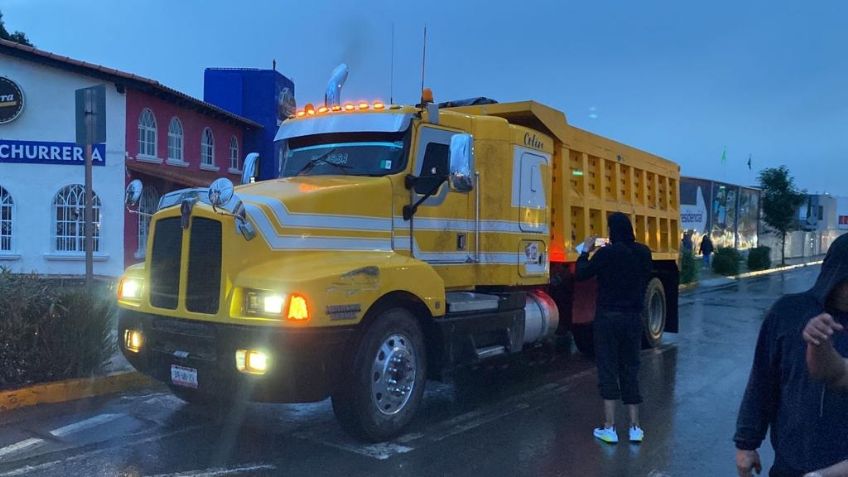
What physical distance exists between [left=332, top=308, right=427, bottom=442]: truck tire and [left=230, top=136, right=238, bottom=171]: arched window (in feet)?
62.5

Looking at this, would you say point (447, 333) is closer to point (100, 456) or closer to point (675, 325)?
point (100, 456)

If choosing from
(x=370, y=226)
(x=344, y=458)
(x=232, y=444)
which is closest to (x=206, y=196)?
(x=370, y=226)

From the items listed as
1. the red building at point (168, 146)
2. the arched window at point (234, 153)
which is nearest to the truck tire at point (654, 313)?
the red building at point (168, 146)

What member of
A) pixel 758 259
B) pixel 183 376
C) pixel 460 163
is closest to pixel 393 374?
pixel 183 376

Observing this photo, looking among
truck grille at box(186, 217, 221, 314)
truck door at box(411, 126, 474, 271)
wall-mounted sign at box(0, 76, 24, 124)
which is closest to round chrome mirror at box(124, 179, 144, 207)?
truck grille at box(186, 217, 221, 314)

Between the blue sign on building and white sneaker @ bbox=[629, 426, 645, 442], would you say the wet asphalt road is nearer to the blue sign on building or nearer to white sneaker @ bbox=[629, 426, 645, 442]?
white sneaker @ bbox=[629, 426, 645, 442]

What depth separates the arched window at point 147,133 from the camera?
A: 1891cm

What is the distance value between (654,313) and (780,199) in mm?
27967

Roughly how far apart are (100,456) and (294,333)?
1.73 m

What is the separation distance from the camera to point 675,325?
10.9 meters

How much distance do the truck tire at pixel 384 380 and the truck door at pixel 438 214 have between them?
915 millimetres

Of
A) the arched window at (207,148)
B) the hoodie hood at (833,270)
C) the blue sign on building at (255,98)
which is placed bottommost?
the hoodie hood at (833,270)

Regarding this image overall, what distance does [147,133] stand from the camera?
19.3 metres

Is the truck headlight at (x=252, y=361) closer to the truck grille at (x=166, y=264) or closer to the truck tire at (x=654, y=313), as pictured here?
the truck grille at (x=166, y=264)
